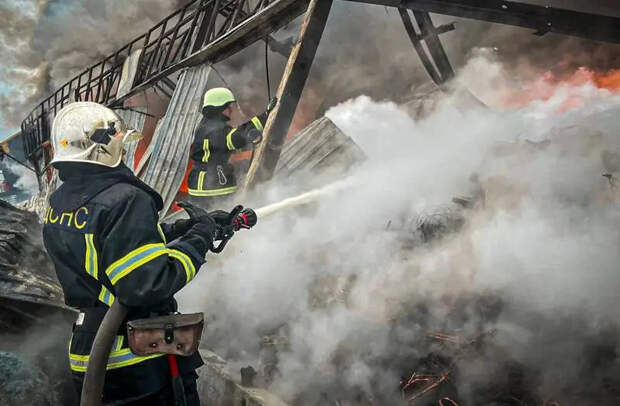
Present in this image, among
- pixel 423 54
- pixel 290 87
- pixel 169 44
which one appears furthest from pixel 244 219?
pixel 169 44

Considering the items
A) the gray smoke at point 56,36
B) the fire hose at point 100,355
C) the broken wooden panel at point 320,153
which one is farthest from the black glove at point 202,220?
the gray smoke at point 56,36

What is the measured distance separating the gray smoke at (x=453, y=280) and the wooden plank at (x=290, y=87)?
656mm

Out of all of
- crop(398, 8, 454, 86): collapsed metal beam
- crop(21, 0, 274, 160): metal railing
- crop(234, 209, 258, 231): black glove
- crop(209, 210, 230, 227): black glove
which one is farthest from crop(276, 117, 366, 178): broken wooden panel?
crop(209, 210, 230, 227): black glove

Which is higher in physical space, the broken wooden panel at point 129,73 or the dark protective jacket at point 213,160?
the broken wooden panel at point 129,73

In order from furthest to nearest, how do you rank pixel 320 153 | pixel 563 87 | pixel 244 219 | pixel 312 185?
pixel 563 87
pixel 320 153
pixel 312 185
pixel 244 219

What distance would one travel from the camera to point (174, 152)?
7246mm

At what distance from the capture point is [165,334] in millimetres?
1856

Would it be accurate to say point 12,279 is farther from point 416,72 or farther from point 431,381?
point 416,72

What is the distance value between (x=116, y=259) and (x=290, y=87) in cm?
342

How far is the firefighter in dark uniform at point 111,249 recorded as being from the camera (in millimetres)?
1735

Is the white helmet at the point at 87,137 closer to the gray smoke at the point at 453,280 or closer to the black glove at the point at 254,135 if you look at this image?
the gray smoke at the point at 453,280

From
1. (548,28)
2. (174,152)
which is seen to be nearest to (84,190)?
(548,28)

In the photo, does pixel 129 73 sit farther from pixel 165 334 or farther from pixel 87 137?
pixel 165 334

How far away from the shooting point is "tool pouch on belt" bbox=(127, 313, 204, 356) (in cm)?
183
